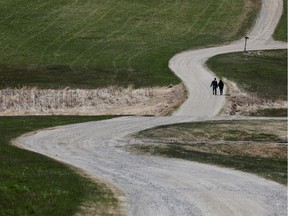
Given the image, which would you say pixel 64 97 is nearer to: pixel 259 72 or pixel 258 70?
pixel 259 72

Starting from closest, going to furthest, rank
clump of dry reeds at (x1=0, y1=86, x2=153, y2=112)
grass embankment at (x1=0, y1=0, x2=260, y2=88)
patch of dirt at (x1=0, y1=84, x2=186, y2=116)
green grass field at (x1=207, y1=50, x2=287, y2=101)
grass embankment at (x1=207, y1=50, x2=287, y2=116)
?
patch of dirt at (x1=0, y1=84, x2=186, y2=116) < clump of dry reeds at (x1=0, y1=86, x2=153, y2=112) < grass embankment at (x1=207, y1=50, x2=287, y2=116) < green grass field at (x1=207, y1=50, x2=287, y2=101) < grass embankment at (x1=0, y1=0, x2=260, y2=88)

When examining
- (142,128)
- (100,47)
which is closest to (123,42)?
(100,47)

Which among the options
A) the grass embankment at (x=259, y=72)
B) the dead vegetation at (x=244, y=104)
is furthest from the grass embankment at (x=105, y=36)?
the dead vegetation at (x=244, y=104)

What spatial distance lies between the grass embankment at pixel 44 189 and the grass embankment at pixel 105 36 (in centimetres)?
4146

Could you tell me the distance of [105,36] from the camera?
104m

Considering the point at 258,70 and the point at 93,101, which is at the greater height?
the point at 258,70

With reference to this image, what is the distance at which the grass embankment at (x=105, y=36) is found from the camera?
78.6 m

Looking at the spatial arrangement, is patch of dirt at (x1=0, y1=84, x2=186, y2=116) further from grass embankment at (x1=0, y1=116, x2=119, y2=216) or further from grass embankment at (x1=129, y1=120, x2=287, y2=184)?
grass embankment at (x1=0, y1=116, x2=119, y2=216)

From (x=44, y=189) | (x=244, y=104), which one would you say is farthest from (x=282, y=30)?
(x=44, y=189)

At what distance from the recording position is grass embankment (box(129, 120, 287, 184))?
36.6 m

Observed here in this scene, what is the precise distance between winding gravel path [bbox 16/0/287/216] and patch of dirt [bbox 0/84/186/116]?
6.41m

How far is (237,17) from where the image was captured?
119 metres

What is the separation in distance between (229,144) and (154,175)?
14.3 meters

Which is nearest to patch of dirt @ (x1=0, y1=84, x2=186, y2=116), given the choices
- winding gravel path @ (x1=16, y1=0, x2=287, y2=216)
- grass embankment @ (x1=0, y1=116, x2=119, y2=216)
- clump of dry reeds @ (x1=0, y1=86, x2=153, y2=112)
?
clump of dry reeds @ (x1=0, y1=86, x2=153, y2=112)
